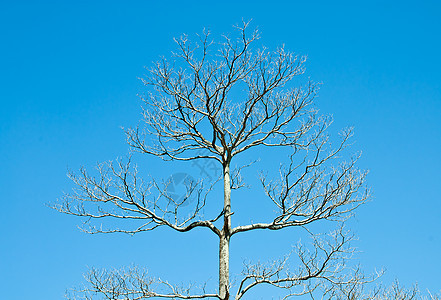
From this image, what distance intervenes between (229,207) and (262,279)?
46.3 inches

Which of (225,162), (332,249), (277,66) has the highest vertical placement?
(277,66)

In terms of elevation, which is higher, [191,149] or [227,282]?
[191,149]

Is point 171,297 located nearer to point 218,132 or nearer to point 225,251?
point 225,251

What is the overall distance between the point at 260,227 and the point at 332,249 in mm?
1096

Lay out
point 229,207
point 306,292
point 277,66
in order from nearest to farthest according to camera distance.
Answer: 1. point 306,292
2. point 229,207
3. point 277,66

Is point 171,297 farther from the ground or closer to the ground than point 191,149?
closer to the ground

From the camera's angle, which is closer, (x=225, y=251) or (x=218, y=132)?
(x=225, y=251)

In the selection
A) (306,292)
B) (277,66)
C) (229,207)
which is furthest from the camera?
(277,66)

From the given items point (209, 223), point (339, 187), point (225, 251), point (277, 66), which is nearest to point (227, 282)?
point (225, 251)

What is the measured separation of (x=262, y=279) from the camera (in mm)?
7215

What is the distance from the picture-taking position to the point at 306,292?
716 centimetres

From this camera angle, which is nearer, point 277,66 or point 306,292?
point 306,292

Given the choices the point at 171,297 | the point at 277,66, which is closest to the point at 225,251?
the point at 171,297

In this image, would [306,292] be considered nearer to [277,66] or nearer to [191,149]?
[191,149]
